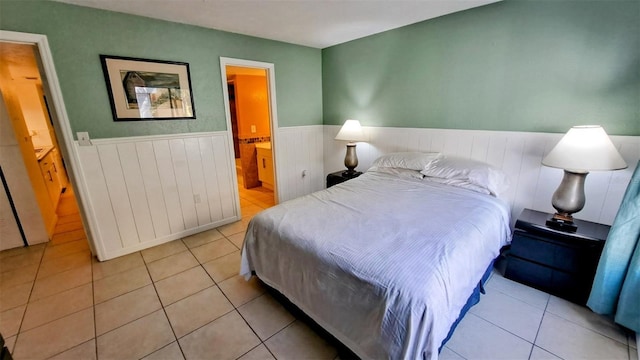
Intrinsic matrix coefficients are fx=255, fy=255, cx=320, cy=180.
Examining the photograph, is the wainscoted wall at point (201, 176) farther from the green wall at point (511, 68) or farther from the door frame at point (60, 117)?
the green wall at point (511, 68)

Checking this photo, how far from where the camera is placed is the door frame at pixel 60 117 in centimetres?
197

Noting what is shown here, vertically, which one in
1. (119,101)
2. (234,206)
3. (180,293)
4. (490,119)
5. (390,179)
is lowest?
(180,293)

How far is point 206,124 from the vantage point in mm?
2957

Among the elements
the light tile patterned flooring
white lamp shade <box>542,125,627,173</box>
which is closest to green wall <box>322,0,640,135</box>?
white lamp shade <box>542,125,627,173</box>

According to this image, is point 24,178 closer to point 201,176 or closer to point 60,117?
point 60,117

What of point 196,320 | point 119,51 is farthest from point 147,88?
point 196,320

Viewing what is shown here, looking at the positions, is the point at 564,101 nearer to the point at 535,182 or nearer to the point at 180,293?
the point at 535,182

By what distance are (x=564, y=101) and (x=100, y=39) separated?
3960 mm

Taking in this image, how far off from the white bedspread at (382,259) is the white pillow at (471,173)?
143 millimetres

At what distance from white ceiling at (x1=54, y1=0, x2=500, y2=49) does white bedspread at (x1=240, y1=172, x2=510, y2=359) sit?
1711 millimetres

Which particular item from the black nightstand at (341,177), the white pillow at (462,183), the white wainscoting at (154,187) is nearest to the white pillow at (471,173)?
the white pillow at (462,183)

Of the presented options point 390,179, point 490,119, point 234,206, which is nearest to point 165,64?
point 234,206

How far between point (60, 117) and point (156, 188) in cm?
96

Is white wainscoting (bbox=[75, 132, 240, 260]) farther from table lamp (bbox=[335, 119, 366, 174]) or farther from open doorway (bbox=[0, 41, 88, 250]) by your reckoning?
table lamp (bbox=[335, 119, 366, 174])
